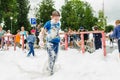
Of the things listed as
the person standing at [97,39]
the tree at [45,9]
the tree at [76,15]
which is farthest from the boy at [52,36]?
the tree at [76,15]

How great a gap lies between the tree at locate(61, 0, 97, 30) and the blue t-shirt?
6824 cm

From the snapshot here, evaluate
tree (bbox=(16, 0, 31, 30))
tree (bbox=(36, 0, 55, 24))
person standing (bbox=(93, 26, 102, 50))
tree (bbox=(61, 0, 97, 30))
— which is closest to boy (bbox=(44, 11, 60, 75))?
person standing (bbox=(93, 26, 102, 50))

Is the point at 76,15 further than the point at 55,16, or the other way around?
the point at 76,15

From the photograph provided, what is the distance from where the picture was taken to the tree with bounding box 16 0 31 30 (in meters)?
87.8

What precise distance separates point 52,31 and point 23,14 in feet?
259

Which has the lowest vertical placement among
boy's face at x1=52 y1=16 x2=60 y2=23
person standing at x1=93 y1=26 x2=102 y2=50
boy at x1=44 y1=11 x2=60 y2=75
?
person standing at x1=93 y1=26 x2=102 y2=50

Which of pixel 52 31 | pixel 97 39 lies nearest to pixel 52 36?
pixel 52 31

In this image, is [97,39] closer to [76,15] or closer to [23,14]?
[76,15]

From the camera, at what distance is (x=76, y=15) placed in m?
83.5

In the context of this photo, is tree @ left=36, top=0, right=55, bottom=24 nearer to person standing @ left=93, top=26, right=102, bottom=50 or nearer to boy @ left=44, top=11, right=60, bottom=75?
person standing @ left=93, top=26, right=102, bottom=50

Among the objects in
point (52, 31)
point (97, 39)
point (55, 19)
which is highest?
point (55, 19)

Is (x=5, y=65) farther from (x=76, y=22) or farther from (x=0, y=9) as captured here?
(x=76, y=22)

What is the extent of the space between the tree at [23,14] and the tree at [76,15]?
9221 millimetres

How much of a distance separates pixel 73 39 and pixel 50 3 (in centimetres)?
5462
